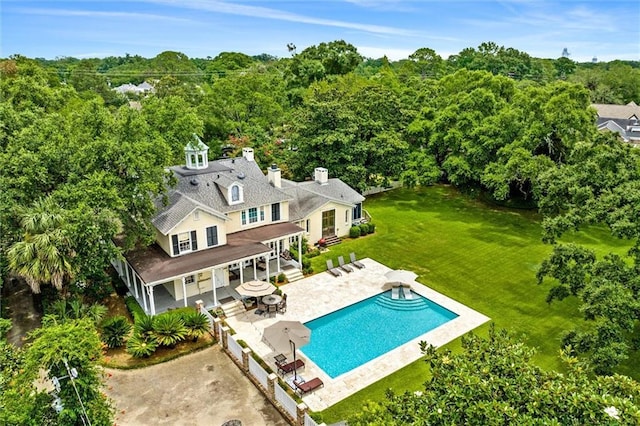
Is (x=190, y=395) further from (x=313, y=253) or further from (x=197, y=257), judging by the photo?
(x=313, y=253)

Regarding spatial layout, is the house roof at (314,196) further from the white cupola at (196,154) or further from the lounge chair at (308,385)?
the lounge chair at (308,385)

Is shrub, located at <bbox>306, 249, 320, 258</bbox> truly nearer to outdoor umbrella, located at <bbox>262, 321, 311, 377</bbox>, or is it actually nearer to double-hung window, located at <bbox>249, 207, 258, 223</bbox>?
double-hung window, located at <bbox>249, 207, 258, 223</bbox>

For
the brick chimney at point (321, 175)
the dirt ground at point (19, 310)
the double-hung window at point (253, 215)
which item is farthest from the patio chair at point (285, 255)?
the dirt ground at point (19, 310)

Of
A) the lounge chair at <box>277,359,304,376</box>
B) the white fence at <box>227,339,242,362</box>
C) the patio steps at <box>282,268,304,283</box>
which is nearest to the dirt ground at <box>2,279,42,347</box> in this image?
the white fence at <box>227,339,242,362</box>

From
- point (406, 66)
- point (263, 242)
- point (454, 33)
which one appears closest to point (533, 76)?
point (406, 66)

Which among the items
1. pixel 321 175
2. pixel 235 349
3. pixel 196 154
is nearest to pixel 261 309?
pixel 235 349

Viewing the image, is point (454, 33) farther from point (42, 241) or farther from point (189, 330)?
point (42, 241)

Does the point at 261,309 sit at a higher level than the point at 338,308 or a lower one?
higher
